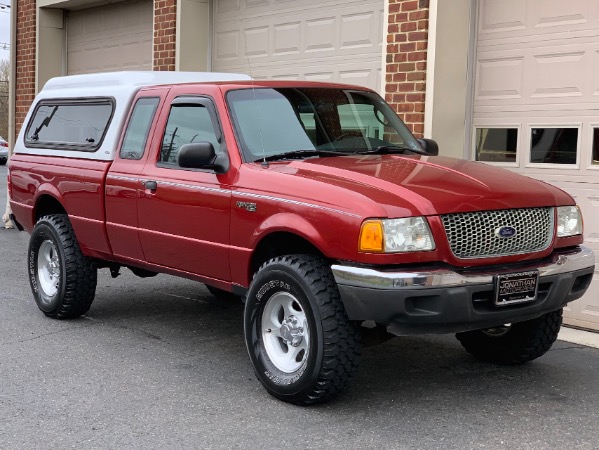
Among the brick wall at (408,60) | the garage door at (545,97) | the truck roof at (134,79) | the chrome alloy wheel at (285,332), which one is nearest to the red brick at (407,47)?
the brick wall at (408,60)

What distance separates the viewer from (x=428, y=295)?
460 cm

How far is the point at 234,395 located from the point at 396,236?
1.46 m

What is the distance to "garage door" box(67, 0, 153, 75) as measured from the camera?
42.7 feet

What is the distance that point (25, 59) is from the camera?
15094 mm

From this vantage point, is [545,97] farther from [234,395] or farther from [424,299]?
[234,395]

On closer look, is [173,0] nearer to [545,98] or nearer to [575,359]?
[545,98]

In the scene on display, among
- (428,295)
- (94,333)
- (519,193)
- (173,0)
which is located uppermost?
(173,0)

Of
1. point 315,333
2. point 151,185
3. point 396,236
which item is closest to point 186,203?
point 151,185

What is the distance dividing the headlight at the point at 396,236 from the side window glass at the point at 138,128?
7.92 feet

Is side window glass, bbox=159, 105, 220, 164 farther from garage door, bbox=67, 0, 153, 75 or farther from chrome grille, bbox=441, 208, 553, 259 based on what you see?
garage door, bbox=67, 0, 153, 75

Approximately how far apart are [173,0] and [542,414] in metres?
8.50

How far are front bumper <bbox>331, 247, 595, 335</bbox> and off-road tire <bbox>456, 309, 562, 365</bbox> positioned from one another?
2.87 feet

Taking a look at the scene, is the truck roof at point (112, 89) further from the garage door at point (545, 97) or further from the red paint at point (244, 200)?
the garage door at point (545, 97)

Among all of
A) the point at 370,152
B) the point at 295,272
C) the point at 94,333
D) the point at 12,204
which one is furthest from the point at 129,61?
the point at 295,272
